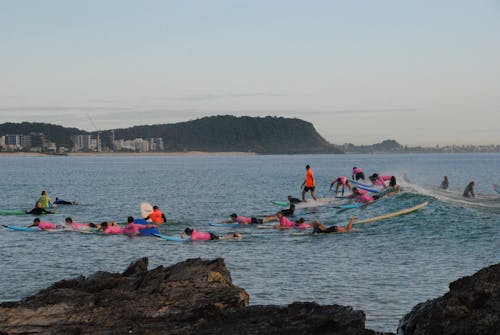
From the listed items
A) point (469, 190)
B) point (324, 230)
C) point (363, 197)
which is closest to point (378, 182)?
point (469, 190)

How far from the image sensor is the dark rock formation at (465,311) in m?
8.53

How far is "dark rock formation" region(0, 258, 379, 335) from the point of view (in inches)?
437

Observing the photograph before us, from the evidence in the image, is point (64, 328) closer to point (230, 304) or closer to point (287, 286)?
point (230, 304)

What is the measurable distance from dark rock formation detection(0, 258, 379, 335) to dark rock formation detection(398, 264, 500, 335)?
1.66m

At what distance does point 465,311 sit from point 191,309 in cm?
544

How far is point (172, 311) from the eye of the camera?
12938mm

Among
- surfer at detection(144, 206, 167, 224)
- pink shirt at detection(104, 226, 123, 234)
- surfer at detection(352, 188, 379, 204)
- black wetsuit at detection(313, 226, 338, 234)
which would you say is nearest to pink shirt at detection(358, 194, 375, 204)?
surfer at detection(352, 188, 379, 204)

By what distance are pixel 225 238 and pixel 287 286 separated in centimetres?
1115

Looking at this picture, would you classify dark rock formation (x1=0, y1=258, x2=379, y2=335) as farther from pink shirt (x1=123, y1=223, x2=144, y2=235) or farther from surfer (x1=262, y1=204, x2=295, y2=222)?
surfer (x1=262, y1=204, x2=295, y2=222)

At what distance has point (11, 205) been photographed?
195 feet

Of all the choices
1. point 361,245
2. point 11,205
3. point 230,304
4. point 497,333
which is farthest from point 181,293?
point 11,205

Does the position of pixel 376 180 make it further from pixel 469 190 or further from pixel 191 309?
pixel 191 309

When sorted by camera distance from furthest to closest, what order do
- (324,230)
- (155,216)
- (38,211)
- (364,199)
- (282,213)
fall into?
(364,199), (38,211), (282,213), (155,216), (324,230)

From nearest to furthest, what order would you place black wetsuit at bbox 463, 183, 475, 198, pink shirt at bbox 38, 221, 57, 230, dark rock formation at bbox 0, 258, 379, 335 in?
dark rock formation at bbox 0, 258, 379, 335, pink shirt at bbox 38, 221, 57, 230, black wetsuit at bbox 463, 183, 475, 198
